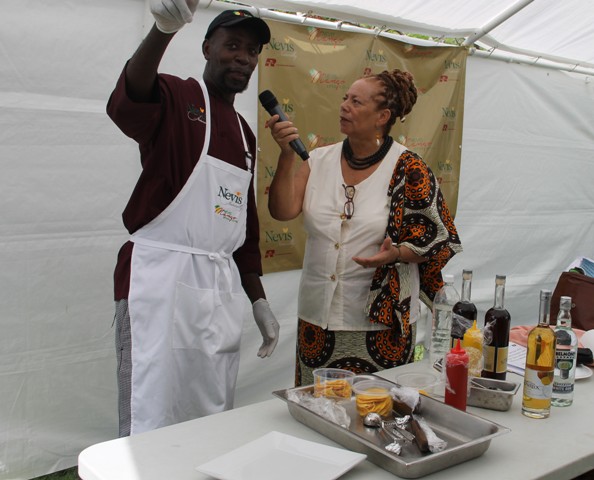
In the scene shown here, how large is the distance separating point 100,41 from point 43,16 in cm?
23

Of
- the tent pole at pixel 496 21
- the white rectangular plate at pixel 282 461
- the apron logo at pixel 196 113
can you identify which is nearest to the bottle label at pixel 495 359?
the white rectangular plate at pixel 282 461

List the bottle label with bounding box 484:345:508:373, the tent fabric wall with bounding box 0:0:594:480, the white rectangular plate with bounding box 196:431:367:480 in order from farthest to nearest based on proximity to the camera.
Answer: the tent fabric wall with bounding box 0:0:594:480 → the bottle label with bounding box 484:345:508:373 → the white rectangular plate with bounding box 196:431:367:480

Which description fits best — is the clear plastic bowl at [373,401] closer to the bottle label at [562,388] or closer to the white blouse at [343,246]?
the bottle label at [562,388]

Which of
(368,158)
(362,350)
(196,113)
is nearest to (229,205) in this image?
(196,113)

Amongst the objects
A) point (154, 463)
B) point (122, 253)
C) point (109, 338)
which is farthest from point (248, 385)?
point (154, 463)

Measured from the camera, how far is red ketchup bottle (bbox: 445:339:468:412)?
1.43m

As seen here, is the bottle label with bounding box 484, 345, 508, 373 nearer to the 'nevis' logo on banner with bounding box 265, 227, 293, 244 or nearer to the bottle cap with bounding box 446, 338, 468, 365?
the bottle cap with bounding box 446, 338, 468, 365

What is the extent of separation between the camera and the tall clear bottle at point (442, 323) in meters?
1.83

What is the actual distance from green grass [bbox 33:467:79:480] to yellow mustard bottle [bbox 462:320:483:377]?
6.20ft

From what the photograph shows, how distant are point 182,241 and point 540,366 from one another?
1.04 m

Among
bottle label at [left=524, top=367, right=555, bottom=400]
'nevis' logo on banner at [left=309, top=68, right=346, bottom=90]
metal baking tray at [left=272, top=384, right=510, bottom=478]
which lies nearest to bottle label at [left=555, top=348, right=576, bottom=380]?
bottle label at [left=524, top=367, right=555, bottom=400]

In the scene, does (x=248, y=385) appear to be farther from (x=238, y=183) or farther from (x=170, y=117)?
(x=170, y=117)

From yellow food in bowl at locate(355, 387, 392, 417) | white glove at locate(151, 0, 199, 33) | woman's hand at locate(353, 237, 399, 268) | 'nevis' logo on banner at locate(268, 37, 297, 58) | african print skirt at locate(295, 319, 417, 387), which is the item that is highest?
'nevis' logo on banner at locate(268, 37, 297, 58)

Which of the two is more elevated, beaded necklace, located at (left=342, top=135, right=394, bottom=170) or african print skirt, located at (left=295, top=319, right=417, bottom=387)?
beaded necklace, located at (left=342, top=135, right=394, bottom=170)
